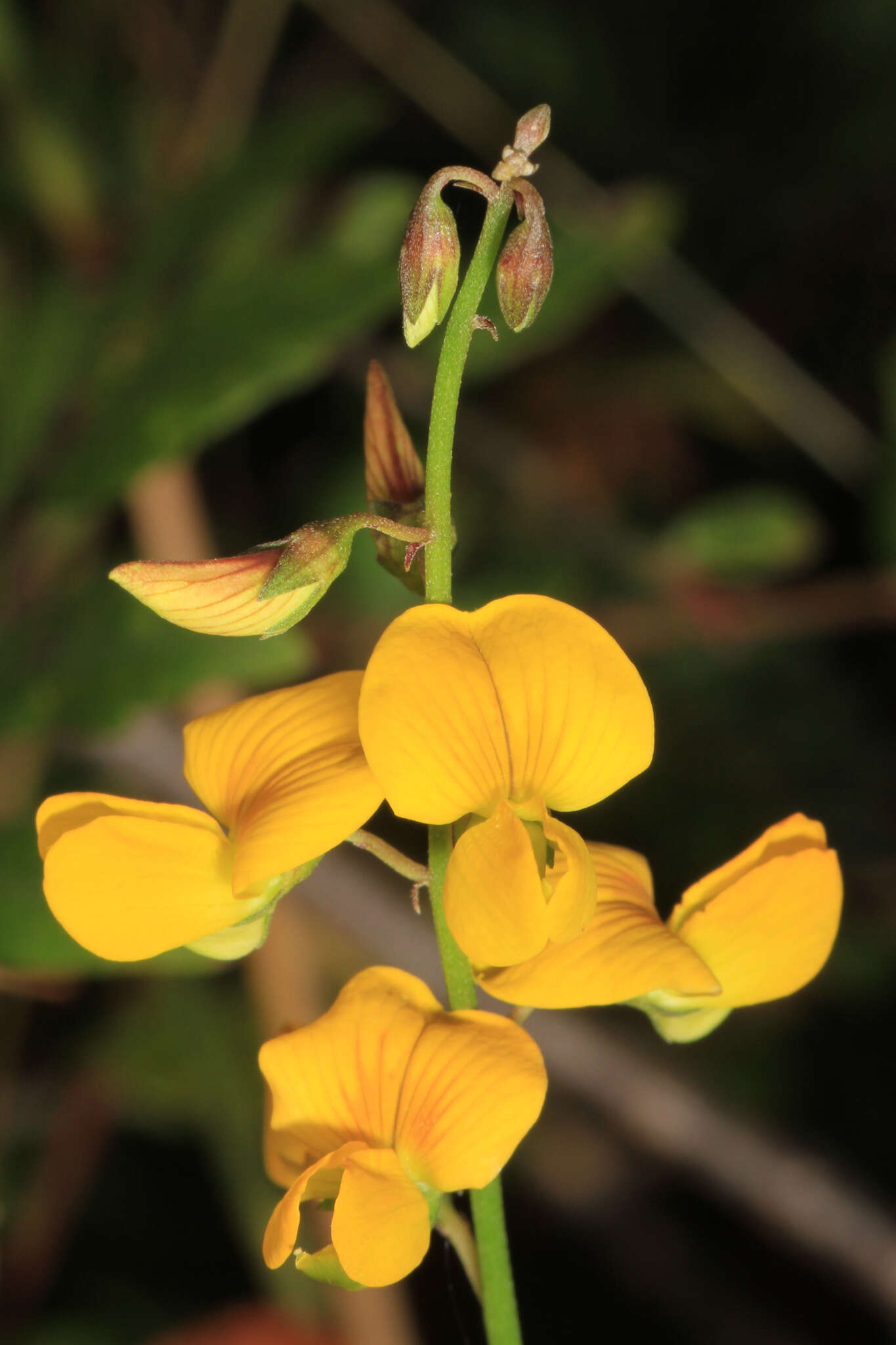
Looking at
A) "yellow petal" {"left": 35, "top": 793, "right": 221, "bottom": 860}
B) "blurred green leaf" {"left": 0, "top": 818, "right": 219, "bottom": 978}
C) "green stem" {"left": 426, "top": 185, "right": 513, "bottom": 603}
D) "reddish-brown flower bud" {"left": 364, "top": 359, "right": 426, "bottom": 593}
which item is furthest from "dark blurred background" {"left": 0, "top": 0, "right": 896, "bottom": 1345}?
"green stem" {"left": 426, "top": 185, "right": 513, "bottom": 603}

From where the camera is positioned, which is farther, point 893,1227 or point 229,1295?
point 229,1295

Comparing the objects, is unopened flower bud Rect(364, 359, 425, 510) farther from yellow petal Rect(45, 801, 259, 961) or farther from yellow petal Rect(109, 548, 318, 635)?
yellow petal Rect(45, 801, 259, 961)

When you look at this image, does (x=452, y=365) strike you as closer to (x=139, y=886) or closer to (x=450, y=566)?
(x=450, y=566)

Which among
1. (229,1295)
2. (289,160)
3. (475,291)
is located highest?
(289,160)

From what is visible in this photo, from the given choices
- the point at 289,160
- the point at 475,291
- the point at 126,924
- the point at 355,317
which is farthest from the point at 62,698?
the point at 289,160

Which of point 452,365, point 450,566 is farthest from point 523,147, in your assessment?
point 450,566

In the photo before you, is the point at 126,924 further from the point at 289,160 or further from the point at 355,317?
the point at 289,160
